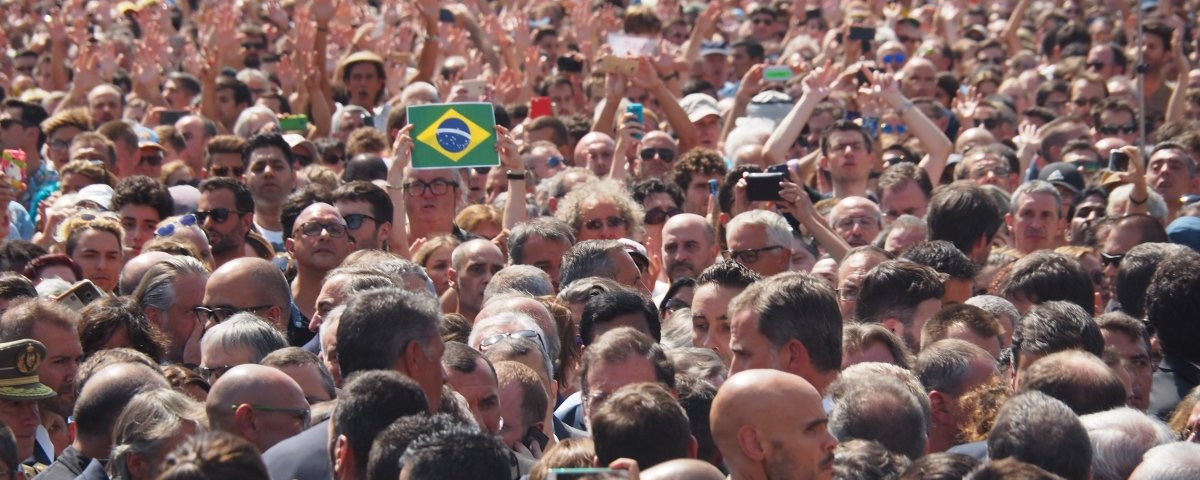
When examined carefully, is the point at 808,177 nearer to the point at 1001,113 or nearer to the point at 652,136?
the point at 652,136

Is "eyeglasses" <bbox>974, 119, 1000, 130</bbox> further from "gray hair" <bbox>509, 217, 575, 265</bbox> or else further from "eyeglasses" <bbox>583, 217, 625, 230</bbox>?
"gray hair" <bbox>509, 217, 575, 265</bbox>

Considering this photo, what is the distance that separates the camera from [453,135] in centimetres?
903

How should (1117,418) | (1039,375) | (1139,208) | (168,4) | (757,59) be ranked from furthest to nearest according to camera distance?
(168,4) < (757,59) < (1139,208) < (1039,375) < (1117,418)

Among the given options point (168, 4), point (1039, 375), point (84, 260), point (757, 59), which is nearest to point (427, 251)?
point (84, 260)

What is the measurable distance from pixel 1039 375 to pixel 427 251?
3.83 m

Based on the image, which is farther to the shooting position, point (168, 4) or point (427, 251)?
point (168, 4)

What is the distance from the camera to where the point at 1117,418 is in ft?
15.6

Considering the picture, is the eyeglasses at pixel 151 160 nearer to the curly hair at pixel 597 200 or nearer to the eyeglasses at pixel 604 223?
the curly hair at pixel 597 200

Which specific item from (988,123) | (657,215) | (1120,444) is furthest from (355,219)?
(988,123)

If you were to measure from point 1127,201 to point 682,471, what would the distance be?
5880 millimetres

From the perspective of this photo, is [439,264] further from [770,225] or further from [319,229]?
[770,225]

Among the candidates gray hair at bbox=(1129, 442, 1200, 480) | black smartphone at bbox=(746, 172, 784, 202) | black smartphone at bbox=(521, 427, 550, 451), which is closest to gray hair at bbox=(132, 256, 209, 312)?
black smartphone at bbox=(521, 427, 550, 451)

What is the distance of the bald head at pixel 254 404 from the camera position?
4.73 metres

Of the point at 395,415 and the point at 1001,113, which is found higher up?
the point at 395,415
